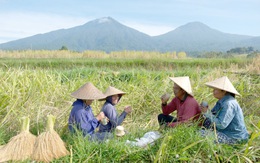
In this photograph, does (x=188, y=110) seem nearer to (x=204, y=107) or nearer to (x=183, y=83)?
(x=204, y=107)

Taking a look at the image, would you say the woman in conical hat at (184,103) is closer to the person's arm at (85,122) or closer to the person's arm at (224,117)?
the person's arm at (224,117)

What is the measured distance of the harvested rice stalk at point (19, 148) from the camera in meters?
3.15

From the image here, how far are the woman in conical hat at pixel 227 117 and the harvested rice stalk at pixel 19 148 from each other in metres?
1.79

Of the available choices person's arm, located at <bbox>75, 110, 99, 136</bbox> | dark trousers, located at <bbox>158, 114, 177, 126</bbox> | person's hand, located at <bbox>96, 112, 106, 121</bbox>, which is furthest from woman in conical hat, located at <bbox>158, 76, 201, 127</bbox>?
person's arm, located at <bbox>75, 110, 99, 136</bbox>

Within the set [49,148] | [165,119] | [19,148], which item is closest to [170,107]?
[165,119]

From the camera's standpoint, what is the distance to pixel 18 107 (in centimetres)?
458

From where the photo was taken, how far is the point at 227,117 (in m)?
3.47

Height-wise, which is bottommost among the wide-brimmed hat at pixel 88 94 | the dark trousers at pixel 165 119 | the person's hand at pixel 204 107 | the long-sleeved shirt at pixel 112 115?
the dark trousers at pixel 165 119

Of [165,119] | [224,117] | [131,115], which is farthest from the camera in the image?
[131,115]

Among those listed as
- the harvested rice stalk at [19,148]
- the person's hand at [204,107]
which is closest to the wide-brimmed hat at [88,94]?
the harvested rice stalk at [19,148]

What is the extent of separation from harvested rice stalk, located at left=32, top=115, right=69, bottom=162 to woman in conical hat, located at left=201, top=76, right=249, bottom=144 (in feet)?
4.95

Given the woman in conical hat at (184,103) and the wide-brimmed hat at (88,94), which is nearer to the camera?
the wide-brimmed hat at (88,94)

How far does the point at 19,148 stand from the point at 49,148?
0.28m

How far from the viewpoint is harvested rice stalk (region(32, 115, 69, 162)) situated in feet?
10.4
